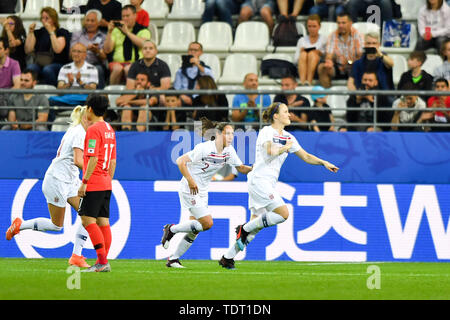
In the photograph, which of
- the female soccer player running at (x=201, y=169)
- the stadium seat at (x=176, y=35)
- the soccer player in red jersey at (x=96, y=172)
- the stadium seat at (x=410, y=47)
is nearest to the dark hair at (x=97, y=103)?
the soccer player in red jersey at (x=96, y=172)

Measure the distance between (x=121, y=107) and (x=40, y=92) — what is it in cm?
131

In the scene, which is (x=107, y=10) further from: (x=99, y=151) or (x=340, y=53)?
(x=99, y=151)

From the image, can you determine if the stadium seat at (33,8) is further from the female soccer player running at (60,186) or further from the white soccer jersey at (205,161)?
the white soccer jersey at (205,161)

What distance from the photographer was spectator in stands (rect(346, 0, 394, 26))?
16750mm

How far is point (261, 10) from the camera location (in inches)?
693

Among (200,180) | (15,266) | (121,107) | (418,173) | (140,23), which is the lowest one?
Answer: (15,266)

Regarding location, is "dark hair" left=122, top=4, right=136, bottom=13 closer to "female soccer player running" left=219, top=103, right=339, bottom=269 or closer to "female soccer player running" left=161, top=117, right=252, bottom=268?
"female soccer player running" left=161, top=117, right=252, bottom=268

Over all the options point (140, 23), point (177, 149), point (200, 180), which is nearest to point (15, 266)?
point (200, 180)

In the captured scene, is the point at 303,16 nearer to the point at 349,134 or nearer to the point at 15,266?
the point at 349,134

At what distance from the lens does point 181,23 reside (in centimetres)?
1761

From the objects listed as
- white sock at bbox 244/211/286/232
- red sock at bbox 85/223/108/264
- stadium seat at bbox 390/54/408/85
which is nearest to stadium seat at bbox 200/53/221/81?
stadium seat at bbox 390/54/408/85

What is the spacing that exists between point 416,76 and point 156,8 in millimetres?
5724

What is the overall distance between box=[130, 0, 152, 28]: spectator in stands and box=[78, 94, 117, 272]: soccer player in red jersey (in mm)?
6790

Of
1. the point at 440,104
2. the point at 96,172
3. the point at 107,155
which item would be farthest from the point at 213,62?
the point at 96,172
